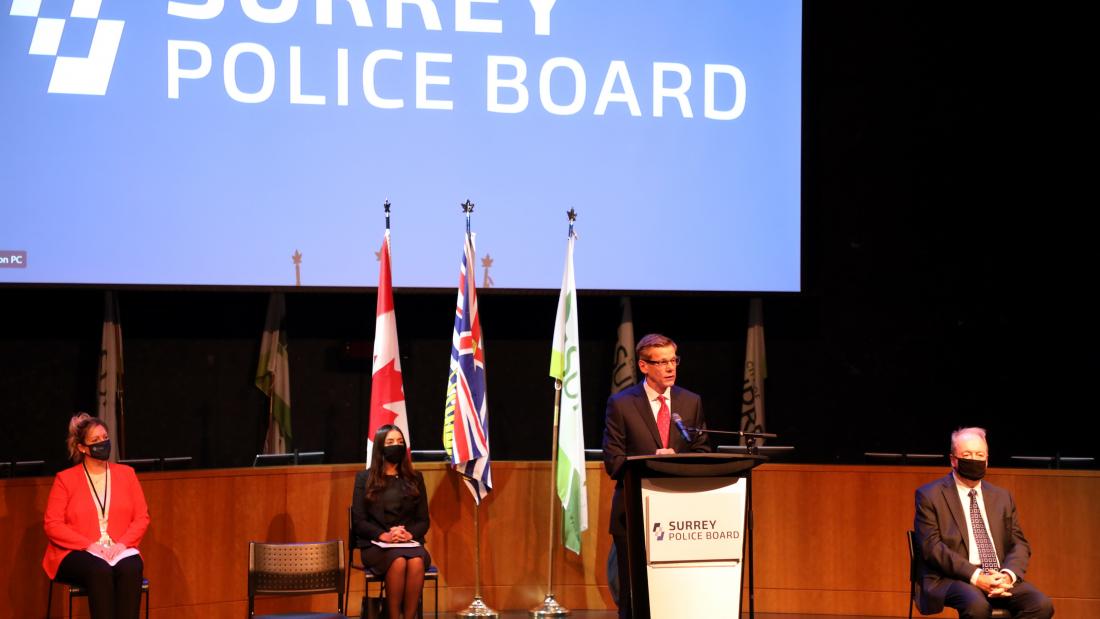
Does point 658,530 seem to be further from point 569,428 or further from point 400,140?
point 400,140

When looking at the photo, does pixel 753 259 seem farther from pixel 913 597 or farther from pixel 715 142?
pixel 913 597

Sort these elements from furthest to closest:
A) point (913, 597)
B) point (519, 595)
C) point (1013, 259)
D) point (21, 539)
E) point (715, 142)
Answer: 1. point (1013, 259)
2. point (715, 142)
3. point (519, 595)
4. point (21, 539)
5. point (913, 597)

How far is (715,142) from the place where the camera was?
876cm

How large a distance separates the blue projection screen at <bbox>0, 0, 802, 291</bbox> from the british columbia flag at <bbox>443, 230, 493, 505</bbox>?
1.03m

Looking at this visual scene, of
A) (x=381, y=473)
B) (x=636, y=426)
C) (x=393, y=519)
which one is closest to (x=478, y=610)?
(x=393, y=519)

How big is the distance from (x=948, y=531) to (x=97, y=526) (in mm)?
3979

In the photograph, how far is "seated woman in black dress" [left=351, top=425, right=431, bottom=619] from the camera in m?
6.30

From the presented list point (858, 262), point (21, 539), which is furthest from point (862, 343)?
point (21, 539)

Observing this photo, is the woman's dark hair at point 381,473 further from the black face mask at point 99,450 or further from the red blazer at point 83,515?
the black face mask at point 99,450

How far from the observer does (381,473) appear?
21.5 ft

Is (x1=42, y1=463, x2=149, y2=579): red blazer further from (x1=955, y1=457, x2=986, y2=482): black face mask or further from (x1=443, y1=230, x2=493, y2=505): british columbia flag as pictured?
(x1=955, y1=457, x2=986, y2=482): black face mask

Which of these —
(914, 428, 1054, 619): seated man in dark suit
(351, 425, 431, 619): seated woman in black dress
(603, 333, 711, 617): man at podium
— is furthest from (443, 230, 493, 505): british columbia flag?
(914, 428, 1054, 619): seated man in dark suit

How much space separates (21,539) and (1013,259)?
23.8 ft

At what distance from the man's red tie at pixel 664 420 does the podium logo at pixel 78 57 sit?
14.9 feet
